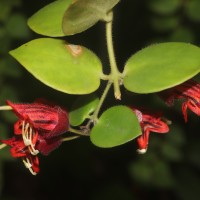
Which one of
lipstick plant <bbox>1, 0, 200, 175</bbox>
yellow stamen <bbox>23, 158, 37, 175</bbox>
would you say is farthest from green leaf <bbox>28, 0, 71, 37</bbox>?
yellow stamen <bbox>23, 158, 37, 175</bbox>

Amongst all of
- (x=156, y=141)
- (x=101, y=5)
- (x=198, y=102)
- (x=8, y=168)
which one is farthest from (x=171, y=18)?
(x=8, y=168)

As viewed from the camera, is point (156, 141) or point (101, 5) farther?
point (156, 141)

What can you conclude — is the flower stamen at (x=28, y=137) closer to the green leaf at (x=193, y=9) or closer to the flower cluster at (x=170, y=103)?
the flower cluster at (x=170, y=103)

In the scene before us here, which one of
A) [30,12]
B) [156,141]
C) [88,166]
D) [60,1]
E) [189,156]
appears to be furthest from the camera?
[88,166]

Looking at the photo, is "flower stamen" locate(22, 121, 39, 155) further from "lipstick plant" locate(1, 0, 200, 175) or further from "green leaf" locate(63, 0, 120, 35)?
"green leaf" locate(63, 0, 120, 35)

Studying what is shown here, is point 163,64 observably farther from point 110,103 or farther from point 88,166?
point 88,166

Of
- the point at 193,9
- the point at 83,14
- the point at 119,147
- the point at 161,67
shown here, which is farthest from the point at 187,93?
the point at 119,147

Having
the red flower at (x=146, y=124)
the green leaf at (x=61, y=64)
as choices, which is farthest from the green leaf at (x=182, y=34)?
the green leaf at (x=61, y=64)
